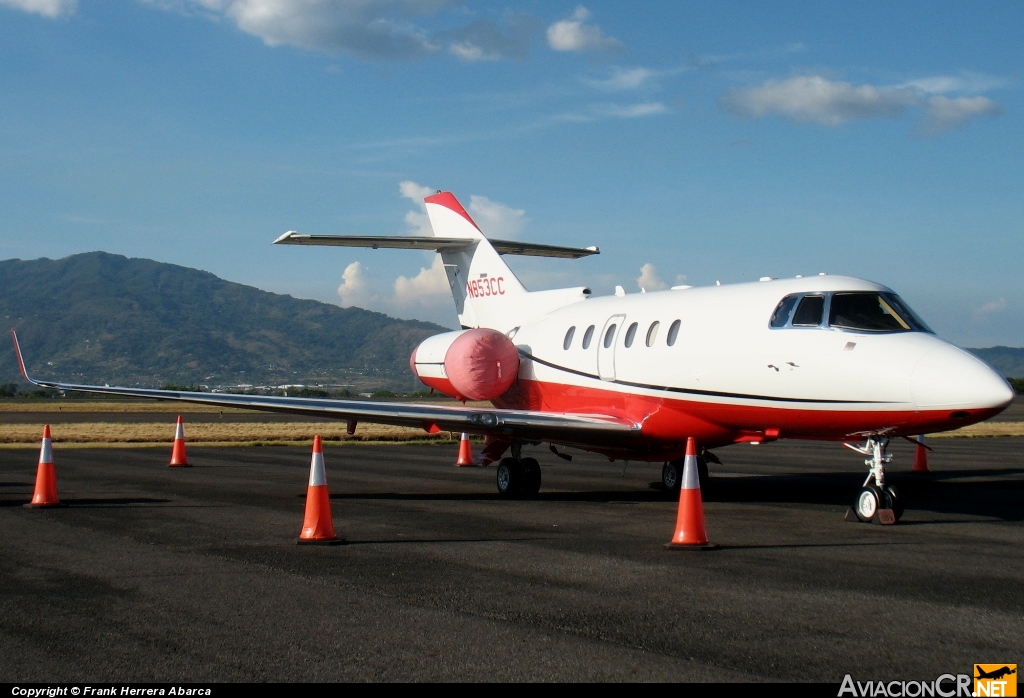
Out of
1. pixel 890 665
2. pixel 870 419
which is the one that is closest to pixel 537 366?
pixel 870 419

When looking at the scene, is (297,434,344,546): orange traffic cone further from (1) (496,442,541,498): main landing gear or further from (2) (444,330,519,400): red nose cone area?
(2) (444,330,519,400): red nose cone area

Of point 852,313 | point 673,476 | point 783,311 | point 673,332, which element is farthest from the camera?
point 673,476

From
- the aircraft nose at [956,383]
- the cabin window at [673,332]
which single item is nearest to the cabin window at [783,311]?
the cabin window at [673,332]

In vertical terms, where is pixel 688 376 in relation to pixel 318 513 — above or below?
above

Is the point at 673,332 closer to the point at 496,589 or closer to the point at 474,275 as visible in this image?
the point at 474,275

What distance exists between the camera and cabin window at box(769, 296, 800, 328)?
41.2ft

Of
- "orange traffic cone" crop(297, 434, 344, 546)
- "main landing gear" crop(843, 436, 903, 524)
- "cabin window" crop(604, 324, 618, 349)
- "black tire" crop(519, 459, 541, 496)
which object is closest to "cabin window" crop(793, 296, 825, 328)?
"main landing gear" crop(843, 436, 903, 524)

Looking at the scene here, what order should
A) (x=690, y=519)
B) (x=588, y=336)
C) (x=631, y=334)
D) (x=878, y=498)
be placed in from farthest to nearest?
(x=588, y=336) → (x=631, y=334) → (x=878, y=498) → (x=690, y=519)

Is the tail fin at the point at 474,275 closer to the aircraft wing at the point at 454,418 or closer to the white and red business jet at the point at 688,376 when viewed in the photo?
the white and red business jet at the point at 688,376

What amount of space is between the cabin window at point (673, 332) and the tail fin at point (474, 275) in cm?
503

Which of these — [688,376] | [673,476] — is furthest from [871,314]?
[673,476]

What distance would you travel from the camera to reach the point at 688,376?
44.5 ft

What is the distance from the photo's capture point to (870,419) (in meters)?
11.5

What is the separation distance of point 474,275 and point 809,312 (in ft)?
27.5
